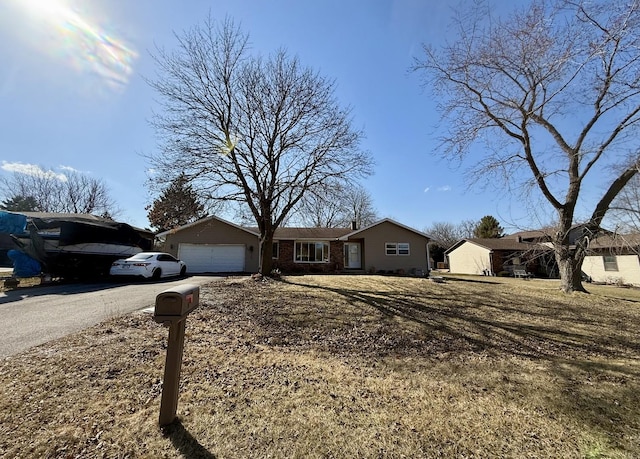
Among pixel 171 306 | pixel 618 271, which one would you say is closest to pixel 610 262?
pixel 618 271

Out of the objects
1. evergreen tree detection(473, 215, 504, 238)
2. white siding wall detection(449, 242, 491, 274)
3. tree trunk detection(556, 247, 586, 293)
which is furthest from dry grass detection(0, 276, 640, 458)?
evergreen tree detection(473, 215, 504, 238)

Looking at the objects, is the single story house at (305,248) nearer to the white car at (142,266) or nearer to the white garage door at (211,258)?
the white garage door at (211,258)

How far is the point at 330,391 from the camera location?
3.65 metres

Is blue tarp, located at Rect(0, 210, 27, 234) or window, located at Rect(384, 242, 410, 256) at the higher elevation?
→ blue tarp, located at Rect(0, 210, 27, 234)

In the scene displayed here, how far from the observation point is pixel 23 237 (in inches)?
459

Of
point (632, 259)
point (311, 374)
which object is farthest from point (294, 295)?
point (632, 259)

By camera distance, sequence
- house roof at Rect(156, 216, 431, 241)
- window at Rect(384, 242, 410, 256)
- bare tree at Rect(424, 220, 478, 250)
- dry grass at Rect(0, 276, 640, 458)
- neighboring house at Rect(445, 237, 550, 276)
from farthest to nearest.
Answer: bare tree at Rect(424, 220, 478, 250) < neighboring house at Rect(445, 237, 550, 276) < window at Rect(384, 242, 410, 256) < house roof at Rect(156, 216, 431, 241) < dry grass at Rect(0, 276, 640, 458)

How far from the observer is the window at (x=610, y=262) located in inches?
A: 923

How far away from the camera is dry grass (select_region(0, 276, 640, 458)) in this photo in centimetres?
265

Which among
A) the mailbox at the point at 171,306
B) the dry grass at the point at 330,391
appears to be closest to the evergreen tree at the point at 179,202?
the dry grass at the point at 330,391

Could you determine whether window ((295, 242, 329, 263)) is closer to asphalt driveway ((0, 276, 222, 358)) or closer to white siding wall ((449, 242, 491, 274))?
asphalt driveway ((0, 276, 222, 358))

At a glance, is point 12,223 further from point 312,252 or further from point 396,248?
point 396,248

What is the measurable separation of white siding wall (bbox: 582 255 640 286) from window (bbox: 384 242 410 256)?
1691 centimetres

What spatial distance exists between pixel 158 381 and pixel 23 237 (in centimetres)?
1289
